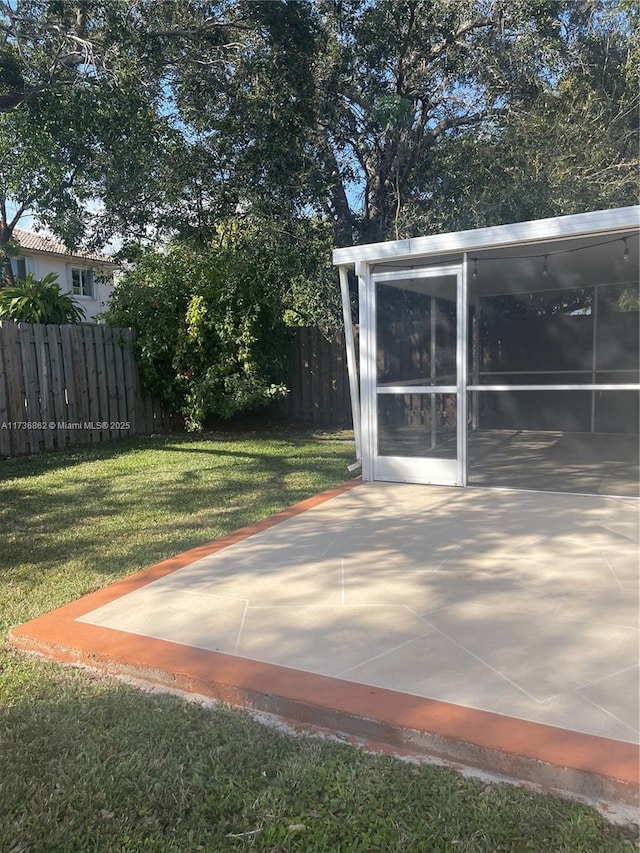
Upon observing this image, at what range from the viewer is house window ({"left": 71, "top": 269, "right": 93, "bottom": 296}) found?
84.6 ft

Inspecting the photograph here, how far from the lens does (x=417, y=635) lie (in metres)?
3.03

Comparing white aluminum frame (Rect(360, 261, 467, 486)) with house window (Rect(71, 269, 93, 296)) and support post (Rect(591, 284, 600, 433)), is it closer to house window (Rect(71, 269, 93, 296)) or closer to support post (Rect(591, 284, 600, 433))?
support post (Rect(591, 284, 600, 433))

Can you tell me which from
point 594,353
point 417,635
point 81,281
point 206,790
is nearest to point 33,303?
point 417,635

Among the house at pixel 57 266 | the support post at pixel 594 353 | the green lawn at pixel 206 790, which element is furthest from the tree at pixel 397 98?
the house at pixel 57 266

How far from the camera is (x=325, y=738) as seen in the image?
2.36 metres

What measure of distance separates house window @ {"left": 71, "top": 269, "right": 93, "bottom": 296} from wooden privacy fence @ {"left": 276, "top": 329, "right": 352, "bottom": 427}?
17.6 meters

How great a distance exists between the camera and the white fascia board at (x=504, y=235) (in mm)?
5062

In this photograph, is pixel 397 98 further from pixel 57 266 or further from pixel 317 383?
pixel 57 266

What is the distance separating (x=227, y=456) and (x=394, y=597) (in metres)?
5.14

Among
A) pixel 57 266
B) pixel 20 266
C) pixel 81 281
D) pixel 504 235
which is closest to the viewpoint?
pixel 504 235

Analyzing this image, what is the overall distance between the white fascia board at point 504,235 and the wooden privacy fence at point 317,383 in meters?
4.53

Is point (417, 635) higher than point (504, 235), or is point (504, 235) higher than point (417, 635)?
point (504, 235)

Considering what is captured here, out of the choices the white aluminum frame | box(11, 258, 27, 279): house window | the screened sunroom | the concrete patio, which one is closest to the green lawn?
the concrete patio

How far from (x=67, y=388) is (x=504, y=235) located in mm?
6255
